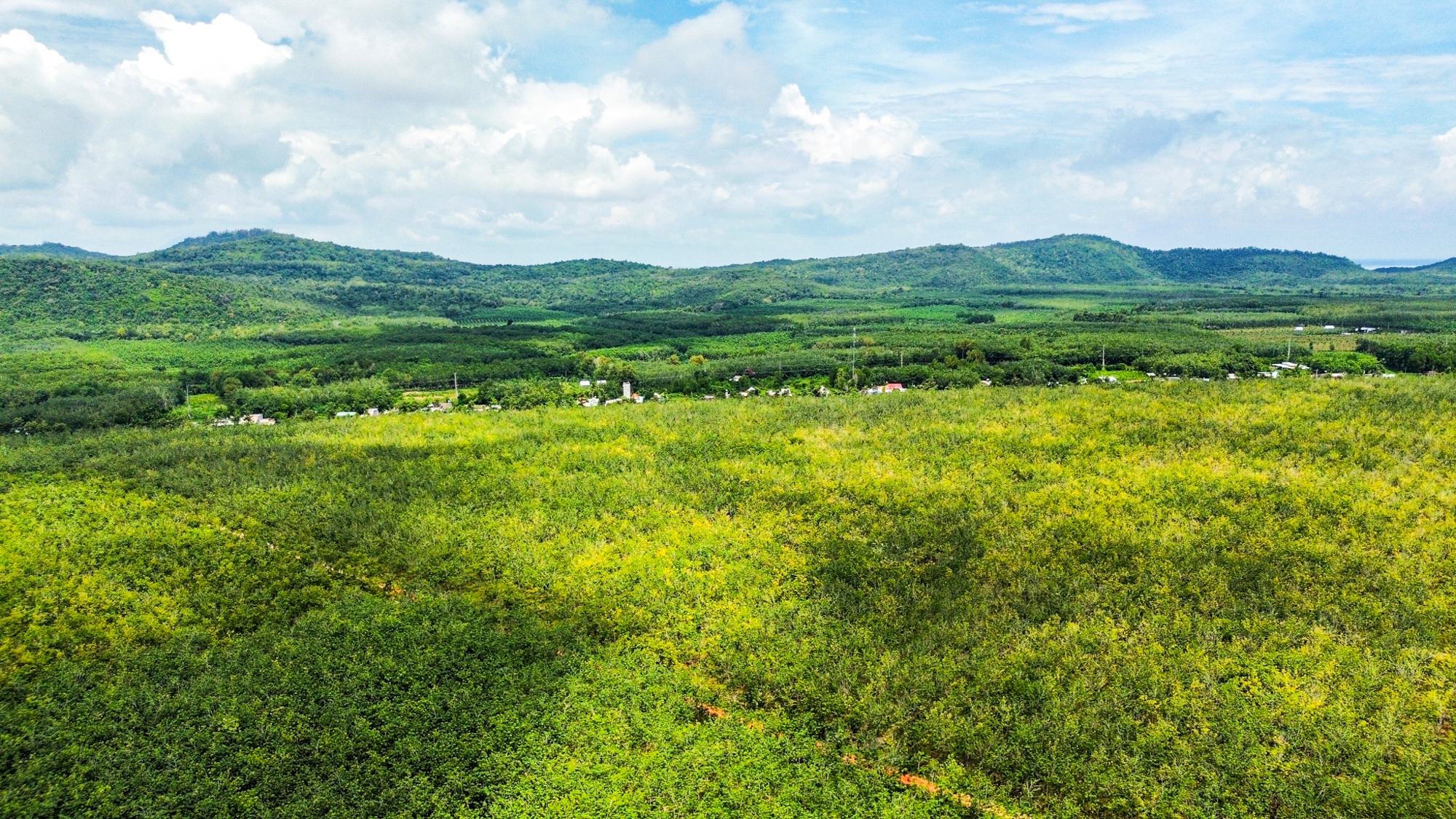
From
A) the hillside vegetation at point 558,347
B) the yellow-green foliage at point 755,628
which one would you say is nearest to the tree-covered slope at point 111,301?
the hillside vegetation at point 558,347

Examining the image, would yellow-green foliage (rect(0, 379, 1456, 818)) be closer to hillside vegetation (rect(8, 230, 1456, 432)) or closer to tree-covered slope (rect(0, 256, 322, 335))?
hillside vegetation (rect(8, 230, 1456, 432))

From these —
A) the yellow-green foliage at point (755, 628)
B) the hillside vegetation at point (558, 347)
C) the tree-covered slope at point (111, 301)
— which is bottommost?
the yellow-green foliage at point (755, 628)

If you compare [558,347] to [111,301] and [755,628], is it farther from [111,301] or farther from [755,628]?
[755,628]

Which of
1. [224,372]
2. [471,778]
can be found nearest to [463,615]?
[471,778]

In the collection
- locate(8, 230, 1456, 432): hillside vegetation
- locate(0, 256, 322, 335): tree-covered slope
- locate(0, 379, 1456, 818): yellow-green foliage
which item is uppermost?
locate(0, 256, 322, 335): tree-covered slope

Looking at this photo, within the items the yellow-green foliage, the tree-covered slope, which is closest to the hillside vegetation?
the tree-covered slope

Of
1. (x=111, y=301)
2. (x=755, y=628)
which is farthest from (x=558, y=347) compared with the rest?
(x=755, y=628)

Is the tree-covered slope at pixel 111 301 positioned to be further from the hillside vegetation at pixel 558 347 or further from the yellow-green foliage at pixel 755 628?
the yellow-green foliage at pixel 755 628

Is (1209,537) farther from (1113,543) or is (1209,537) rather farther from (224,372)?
(224,372)
